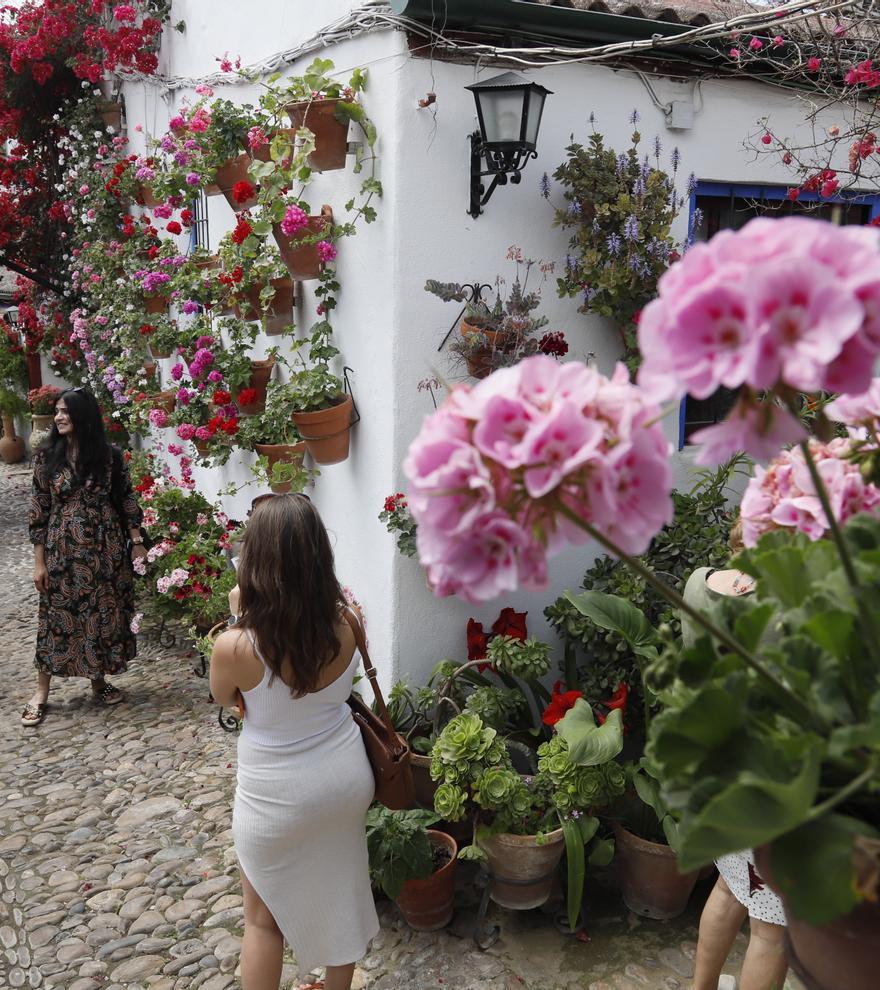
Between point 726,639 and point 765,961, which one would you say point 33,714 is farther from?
point 726,639

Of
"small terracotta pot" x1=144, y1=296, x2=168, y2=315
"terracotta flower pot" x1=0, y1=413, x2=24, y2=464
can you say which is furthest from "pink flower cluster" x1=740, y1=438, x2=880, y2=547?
"terracotta flower pot" x1=0, y1=413, x2=24, y2=464

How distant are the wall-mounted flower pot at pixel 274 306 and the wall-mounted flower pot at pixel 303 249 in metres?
0.35

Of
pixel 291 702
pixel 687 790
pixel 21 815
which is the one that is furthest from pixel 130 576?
pixel 687 790

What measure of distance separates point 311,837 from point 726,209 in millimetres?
3708

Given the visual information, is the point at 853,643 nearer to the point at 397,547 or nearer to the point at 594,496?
the point at 594,496

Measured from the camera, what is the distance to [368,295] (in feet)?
14.3

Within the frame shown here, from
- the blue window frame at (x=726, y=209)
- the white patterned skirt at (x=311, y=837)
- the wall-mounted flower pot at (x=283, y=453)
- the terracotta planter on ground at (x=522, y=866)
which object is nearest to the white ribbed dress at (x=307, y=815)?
the white patterned skirt at (x=311, y=837)

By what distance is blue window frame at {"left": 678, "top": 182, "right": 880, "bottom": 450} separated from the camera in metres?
4.71

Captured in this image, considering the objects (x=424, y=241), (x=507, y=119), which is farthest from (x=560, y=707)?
(x=507, y=119)

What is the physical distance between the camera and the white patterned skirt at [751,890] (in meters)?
2.73

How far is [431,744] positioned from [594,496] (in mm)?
3429

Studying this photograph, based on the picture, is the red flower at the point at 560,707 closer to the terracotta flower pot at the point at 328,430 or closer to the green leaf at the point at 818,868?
the terracotta flower pot at the point at 328,430

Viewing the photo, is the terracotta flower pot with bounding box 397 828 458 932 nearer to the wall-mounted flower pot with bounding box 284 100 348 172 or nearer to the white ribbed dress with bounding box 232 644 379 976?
the white ribbed dress with bounding box 232 644 379 976

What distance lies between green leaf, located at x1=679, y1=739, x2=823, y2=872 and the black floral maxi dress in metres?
5.60
